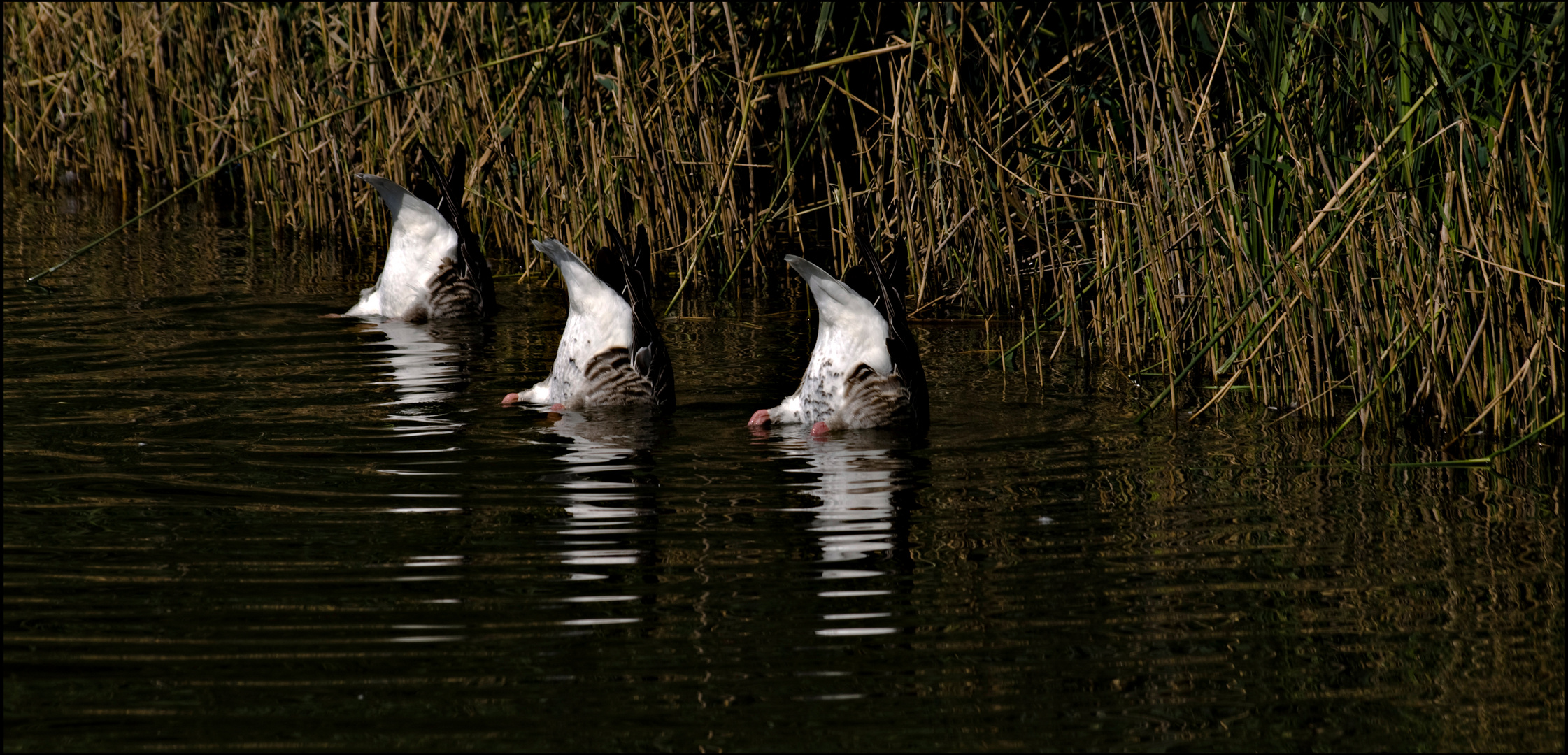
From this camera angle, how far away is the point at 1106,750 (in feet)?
12.4

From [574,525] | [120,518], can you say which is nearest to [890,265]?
[574,525]

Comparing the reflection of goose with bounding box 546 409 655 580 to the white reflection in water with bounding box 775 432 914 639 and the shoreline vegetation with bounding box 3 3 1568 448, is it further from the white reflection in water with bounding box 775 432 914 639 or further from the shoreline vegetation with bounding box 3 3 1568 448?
the shoreline vegetation with bounding box 3 3 1568 448

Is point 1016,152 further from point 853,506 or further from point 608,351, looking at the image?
point 853,506

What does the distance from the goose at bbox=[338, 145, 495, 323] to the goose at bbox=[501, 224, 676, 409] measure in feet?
7.99

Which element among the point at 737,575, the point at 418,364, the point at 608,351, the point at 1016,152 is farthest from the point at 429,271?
the point at 737,575

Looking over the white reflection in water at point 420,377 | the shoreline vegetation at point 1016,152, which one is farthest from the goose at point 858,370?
the white reflection in water at point 420,377

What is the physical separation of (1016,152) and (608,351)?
2647mm

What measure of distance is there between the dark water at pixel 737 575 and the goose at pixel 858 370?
127 millimetres

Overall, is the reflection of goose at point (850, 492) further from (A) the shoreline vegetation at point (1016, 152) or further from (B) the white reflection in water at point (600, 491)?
(A) the shoreline vegetation at point (1016, 152)

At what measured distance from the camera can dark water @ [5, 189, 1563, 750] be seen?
3.93 metres

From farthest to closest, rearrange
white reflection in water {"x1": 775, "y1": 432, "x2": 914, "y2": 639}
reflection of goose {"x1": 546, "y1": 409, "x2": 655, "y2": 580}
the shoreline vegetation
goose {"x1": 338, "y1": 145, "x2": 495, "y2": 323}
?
goose {"x1": 338, "y1": 145, "x2": 495, "y2": 323}, the shoreline vegetation, reflection of goose {"x1": 546, "y1": 409, "x2": 655, "y2": 580}, white reflection in water {"x1": 775, "y1": 432, "x2": 914, "y2": 639}

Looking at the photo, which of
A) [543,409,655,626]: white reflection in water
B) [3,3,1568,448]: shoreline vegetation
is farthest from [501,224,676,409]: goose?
[3,3,1568,448]: shoreline vegetation

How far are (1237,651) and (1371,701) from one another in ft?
1.29

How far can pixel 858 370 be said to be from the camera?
7066 millimetres
